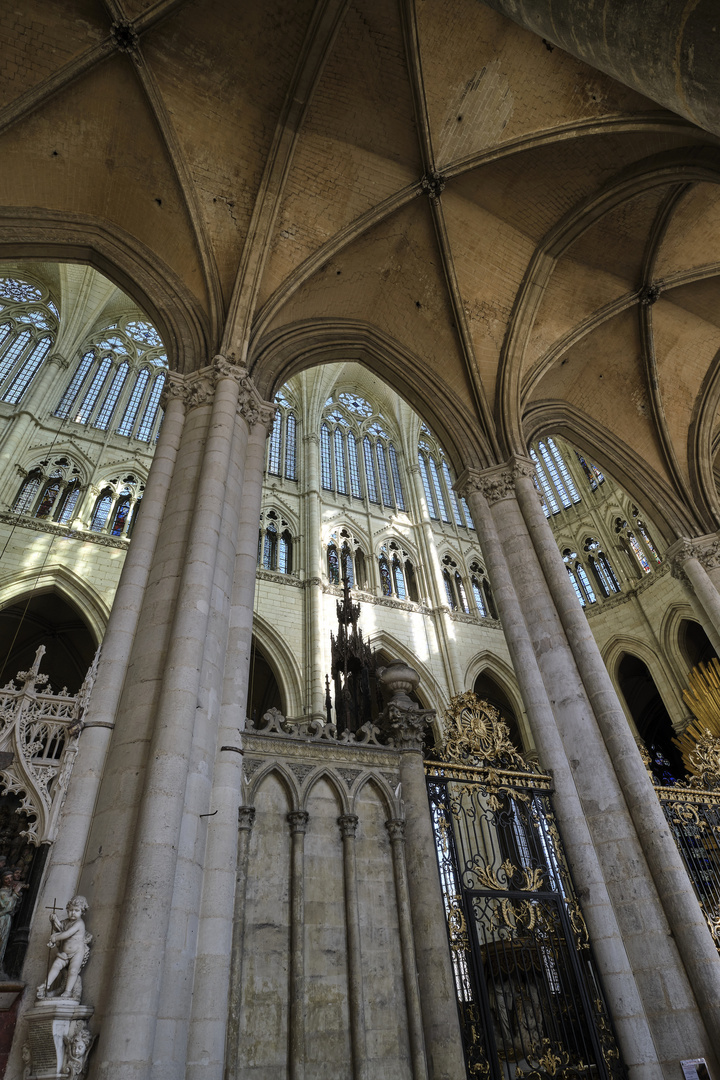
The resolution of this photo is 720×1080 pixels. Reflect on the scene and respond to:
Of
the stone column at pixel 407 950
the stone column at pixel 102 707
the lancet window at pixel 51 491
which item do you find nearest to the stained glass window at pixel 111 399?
the lancet window at pixel 51 491

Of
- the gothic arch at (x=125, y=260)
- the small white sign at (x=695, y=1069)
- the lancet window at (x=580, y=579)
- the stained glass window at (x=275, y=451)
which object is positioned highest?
the stained glass window at (x=275, y=451)

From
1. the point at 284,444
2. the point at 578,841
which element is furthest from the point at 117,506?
the point at 578,841

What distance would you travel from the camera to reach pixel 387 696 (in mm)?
6969

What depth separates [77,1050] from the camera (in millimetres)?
3656

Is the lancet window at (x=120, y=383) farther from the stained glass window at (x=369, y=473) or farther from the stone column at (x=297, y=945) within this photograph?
the stone column at (x=297, y=945)

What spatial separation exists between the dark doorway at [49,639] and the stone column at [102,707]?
10029 millimetres

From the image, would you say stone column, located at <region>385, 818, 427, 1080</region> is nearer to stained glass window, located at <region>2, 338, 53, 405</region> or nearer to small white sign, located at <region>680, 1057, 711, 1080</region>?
small white sign, located at <region>680, 1057, 711, 1080</region>

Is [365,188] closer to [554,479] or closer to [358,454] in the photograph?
[358,454]

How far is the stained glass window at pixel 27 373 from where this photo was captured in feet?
54.9

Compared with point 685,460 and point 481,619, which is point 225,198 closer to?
point 685,460

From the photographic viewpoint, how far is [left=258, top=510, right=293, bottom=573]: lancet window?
1733 cm

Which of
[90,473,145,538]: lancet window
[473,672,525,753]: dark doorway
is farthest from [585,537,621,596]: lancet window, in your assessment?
[90,473,145,538]: lancet window

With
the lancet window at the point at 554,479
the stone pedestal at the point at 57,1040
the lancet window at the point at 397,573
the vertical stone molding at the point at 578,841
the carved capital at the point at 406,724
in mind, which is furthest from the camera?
the lancet window at the point at 554,479

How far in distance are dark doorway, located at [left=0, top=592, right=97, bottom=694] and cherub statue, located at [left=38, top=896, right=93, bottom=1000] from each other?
12782mm
